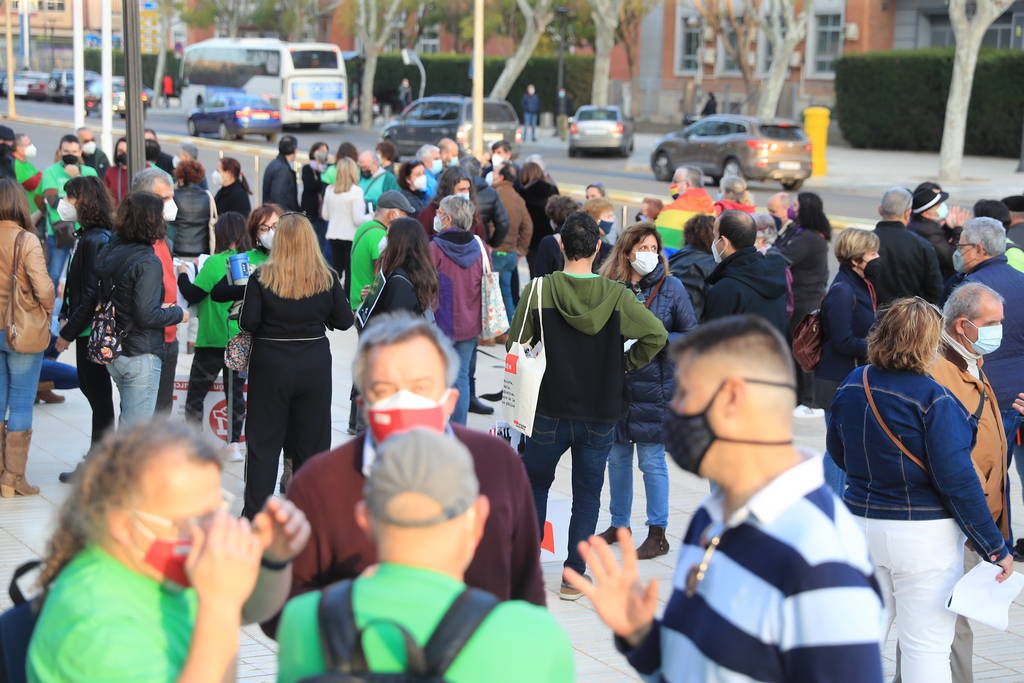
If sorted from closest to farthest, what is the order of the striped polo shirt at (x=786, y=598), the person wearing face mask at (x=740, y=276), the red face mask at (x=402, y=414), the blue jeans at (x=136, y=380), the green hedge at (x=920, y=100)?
the striped polo shirt at (x=786, y=598) → the red face mask at (x=402, y=414) → the blue jeans at (x=136, y=380) → the person wearing face mask at (x=740, y=276) → the green hedge at (x=920, y=100)

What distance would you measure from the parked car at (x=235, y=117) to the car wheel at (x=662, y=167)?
1620 centimetres

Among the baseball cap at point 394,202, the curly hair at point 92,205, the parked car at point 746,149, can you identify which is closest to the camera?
the curly hair at point 92,205

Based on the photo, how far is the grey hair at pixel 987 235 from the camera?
794cm

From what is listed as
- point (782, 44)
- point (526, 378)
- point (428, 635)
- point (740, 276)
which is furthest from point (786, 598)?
point (782, 44)

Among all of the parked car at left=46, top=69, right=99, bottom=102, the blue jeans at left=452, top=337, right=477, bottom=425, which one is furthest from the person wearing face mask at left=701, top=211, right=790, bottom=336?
the parked car at left=46, top=69, right=99, bottom=102

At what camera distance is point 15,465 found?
27.8 ft

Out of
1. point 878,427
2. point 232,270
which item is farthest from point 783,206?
point 878,427

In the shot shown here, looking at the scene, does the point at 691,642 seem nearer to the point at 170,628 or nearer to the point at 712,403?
the point at 712,403

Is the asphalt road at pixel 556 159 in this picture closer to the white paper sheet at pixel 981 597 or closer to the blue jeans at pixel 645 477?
the blue jeans at pixel 645 477

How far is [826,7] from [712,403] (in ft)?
173

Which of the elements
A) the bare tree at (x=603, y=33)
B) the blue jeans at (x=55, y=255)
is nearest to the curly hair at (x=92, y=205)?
the blue jeans at (x=55, y=255)

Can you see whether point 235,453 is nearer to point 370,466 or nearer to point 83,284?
point 83,284

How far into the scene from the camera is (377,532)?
2.54m

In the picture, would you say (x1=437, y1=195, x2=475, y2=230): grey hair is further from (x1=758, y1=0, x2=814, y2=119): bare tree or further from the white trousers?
(x1=758, y1=0, x2=814, y2=119): bare tree
